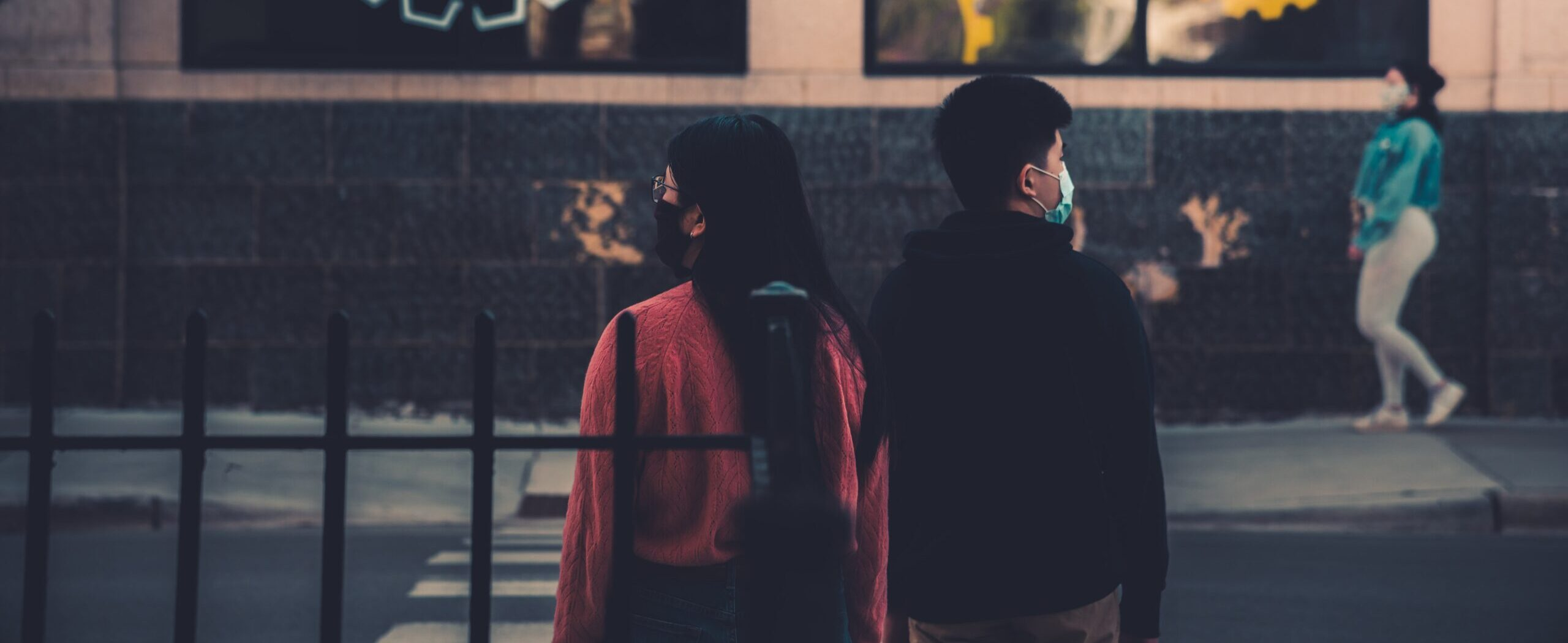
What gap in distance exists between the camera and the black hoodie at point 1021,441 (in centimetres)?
257

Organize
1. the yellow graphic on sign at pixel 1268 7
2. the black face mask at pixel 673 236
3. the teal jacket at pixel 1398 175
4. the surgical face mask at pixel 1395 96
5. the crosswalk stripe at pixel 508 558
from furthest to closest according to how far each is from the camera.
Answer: the yellow graphic on sign at pixel 1268 7, the surgical face mask at pixel 1395 96, the teal jacket at pixel 1398 175, the crosswalk stripe at pixel 508 558, the black face mask at pixel 673 236

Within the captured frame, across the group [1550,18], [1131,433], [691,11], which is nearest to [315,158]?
[691,11]

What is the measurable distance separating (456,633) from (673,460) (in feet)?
12.1

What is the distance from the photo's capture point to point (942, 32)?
444 inches

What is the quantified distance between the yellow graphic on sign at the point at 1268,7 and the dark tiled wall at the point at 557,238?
709 mm

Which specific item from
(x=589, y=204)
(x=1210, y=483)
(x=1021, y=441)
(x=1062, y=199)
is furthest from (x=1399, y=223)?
(x=1021, y=441)

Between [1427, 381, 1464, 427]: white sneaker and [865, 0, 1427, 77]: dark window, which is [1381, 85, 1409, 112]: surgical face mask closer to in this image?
[865, 0, 1427, 77]: dark window

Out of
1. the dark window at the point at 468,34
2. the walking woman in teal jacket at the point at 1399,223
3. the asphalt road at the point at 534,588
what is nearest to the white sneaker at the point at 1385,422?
the walking woman in teal jacket at the point at 1399,223

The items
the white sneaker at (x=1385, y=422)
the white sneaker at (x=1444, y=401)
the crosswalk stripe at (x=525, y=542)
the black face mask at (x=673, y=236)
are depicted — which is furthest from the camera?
the white sneaker at (x=1385, y=422)

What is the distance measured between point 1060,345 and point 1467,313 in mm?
9650

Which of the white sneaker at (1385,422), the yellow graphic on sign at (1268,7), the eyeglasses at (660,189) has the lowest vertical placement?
the white sneaker at (1385,422)

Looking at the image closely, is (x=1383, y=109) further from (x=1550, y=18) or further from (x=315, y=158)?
(x=315, y=158)

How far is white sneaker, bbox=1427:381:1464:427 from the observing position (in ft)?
33.4

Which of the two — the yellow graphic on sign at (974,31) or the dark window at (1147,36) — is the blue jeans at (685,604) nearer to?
the dark window at (1147,36)
